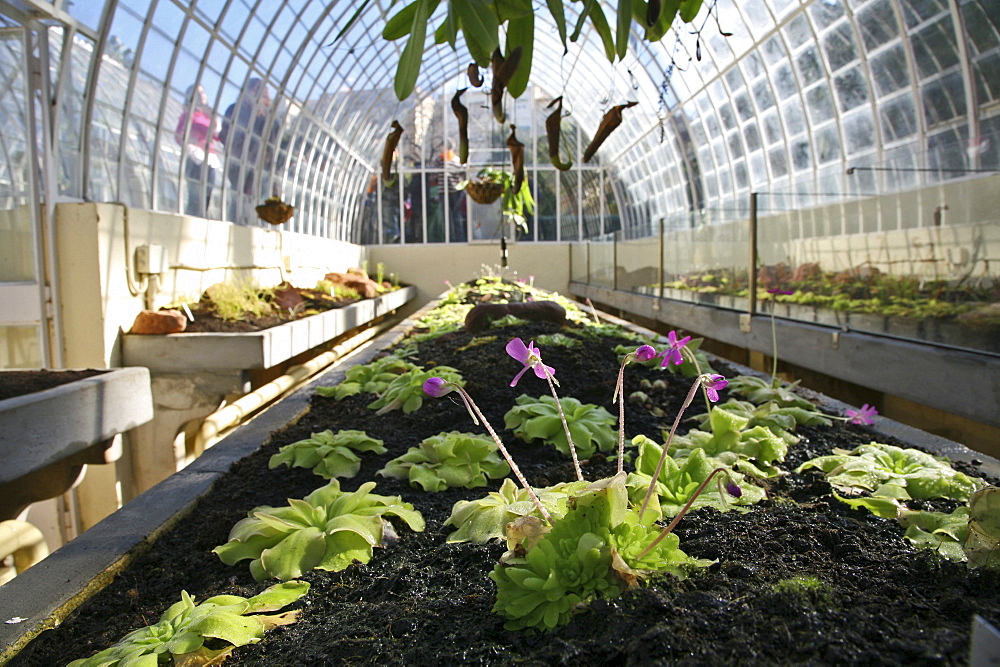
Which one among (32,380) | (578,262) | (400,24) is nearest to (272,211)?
(32,380)

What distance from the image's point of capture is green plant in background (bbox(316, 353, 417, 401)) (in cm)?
343

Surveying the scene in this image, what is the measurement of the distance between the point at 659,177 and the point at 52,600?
18.8m

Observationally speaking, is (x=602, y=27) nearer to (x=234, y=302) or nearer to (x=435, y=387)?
(x=435, y=387)

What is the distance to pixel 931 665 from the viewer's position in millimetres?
859

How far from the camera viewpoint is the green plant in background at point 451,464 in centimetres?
203

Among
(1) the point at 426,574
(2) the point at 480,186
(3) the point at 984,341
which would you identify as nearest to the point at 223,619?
(1) the point at 426,574

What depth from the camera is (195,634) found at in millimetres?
1154

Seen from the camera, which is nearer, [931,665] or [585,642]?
[931,665]

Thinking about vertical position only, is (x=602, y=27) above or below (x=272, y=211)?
below

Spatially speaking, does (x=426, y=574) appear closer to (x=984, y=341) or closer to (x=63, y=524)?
(x=984, y=341)

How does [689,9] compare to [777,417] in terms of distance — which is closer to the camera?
[689,9]

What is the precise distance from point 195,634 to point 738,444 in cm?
157

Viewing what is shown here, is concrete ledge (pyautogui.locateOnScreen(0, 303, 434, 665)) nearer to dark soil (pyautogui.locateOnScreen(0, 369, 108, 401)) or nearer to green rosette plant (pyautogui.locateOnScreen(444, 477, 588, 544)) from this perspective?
green rosette plant (pyautogui.locateOnScreen(444, 477, 588, 544))

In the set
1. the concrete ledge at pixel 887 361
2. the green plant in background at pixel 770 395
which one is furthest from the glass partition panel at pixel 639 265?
the green plant in background at pixel 770 395
